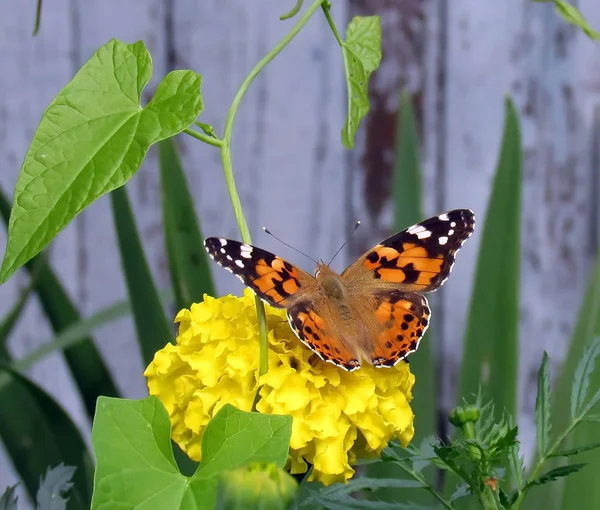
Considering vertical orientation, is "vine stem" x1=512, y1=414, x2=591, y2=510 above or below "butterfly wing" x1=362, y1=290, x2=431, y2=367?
below

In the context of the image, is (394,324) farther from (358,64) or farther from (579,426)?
(579,426)

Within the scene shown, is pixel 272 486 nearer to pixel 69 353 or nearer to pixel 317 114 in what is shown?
pixel 69 353

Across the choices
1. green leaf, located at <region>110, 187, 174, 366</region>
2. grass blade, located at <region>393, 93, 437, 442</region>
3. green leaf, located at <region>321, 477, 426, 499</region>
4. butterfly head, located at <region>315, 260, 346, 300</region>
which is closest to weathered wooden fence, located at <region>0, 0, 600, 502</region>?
grass blade, located at <region>393, 93, 437, 442</region>

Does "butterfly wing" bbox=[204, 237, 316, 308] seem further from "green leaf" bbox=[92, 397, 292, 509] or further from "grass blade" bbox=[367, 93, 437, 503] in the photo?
"grass blade" bbox=[367, 93, 437, 503]

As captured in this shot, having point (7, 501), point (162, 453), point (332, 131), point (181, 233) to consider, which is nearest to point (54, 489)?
point (7, 501)

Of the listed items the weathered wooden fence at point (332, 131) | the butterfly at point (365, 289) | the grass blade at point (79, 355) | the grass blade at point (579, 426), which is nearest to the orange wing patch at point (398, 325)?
the butterfly at point (365, 289)

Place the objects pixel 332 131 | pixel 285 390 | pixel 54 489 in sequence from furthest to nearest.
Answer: pixel 332 131 → pixel 54 489 → pixel 285 390

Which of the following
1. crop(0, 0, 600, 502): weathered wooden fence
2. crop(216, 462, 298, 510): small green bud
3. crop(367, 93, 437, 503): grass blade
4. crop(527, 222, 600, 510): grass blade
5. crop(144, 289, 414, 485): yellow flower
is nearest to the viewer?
crop(216, 462, 298, 510): small green bud
